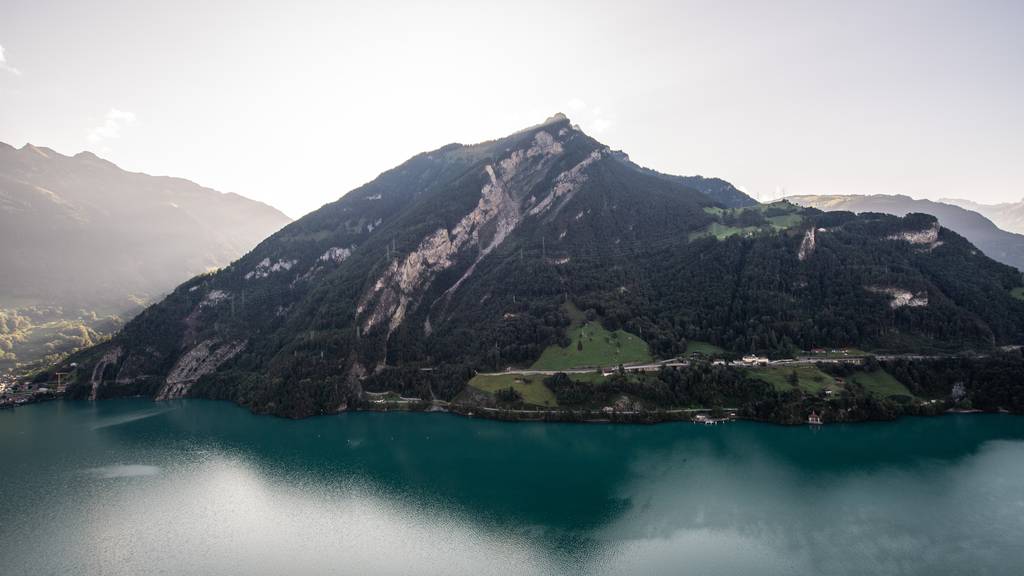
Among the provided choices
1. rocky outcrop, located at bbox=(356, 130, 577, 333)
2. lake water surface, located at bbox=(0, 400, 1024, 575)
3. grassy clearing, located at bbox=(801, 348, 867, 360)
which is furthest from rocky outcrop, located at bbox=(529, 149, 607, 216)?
lake water surface, located at bbox=(0, 400, 1024, 575)

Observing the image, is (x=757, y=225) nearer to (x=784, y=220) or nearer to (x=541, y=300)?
(x=784, y=220)

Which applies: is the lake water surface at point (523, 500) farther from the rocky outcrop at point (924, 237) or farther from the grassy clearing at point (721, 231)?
the grassy clearing at point (721, 231)

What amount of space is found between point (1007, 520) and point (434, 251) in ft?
455

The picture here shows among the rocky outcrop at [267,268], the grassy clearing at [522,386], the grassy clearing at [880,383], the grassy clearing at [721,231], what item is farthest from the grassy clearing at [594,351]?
the rocky outcrop at [267,268]

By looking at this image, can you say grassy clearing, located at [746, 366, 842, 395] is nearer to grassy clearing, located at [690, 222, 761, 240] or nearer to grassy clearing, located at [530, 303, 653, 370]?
grassy clearing, located at [530, 303, 653, 370]

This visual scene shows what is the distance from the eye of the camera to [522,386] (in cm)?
10594

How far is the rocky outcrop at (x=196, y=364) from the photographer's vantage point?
454ft

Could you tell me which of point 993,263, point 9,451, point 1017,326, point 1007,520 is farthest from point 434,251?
point 993,263

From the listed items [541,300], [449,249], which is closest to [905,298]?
[541,300]

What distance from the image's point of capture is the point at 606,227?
17312 centimetres

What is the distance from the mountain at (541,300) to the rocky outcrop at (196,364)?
489 mm

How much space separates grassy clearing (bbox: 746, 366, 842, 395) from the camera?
94000mm

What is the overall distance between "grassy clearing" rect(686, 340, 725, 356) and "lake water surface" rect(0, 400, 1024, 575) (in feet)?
77.6

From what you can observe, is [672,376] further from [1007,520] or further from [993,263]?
[993,263]
